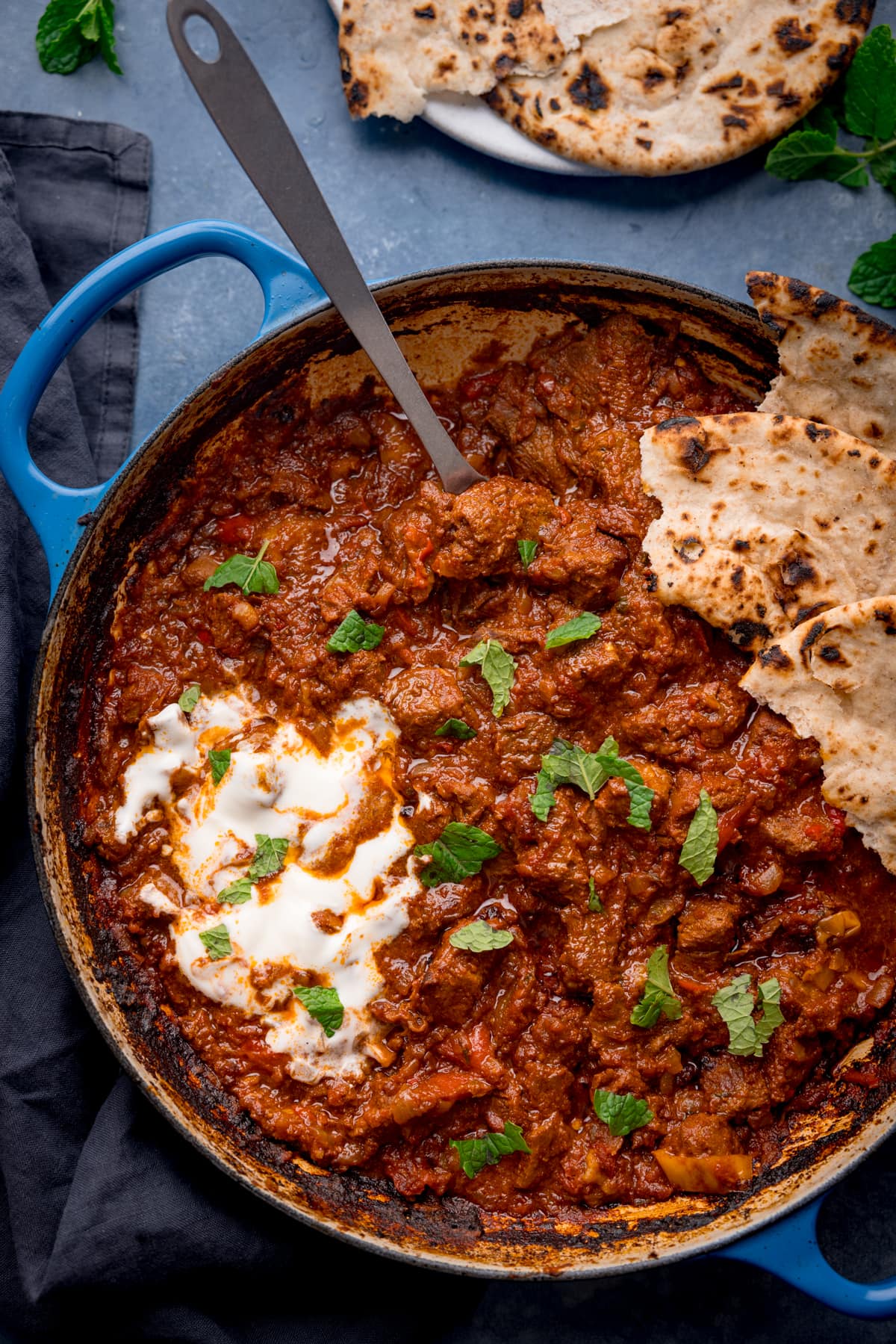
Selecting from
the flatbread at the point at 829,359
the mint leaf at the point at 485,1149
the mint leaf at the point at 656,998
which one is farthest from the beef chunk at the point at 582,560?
the mint leaf at the point at 485,1149

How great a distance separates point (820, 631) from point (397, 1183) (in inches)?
84.7

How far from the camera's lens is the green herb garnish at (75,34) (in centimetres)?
394

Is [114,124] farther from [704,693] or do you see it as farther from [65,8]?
[704,693]

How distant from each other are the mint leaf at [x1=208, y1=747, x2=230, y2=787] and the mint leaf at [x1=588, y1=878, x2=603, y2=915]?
1214 mm

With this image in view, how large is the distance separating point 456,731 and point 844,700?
46.9 inches

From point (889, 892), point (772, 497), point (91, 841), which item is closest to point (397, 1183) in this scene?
point (91, 841)

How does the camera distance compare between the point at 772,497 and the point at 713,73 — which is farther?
the point at 713,73

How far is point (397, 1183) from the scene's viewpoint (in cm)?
347

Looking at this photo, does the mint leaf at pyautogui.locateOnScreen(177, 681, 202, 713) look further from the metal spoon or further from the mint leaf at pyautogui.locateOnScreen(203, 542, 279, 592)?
the metal spoon

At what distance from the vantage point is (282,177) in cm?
322

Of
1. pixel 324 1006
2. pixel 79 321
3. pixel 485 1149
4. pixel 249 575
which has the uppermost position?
pixel 79 321

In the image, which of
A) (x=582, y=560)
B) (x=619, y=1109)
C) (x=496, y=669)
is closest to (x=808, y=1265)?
(x=619, y=1109)

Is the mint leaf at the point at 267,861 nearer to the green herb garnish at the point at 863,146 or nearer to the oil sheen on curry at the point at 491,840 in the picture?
the oil sheen on curry at the point at 491,840

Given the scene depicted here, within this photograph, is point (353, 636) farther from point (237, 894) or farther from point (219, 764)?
point (237, 894)
